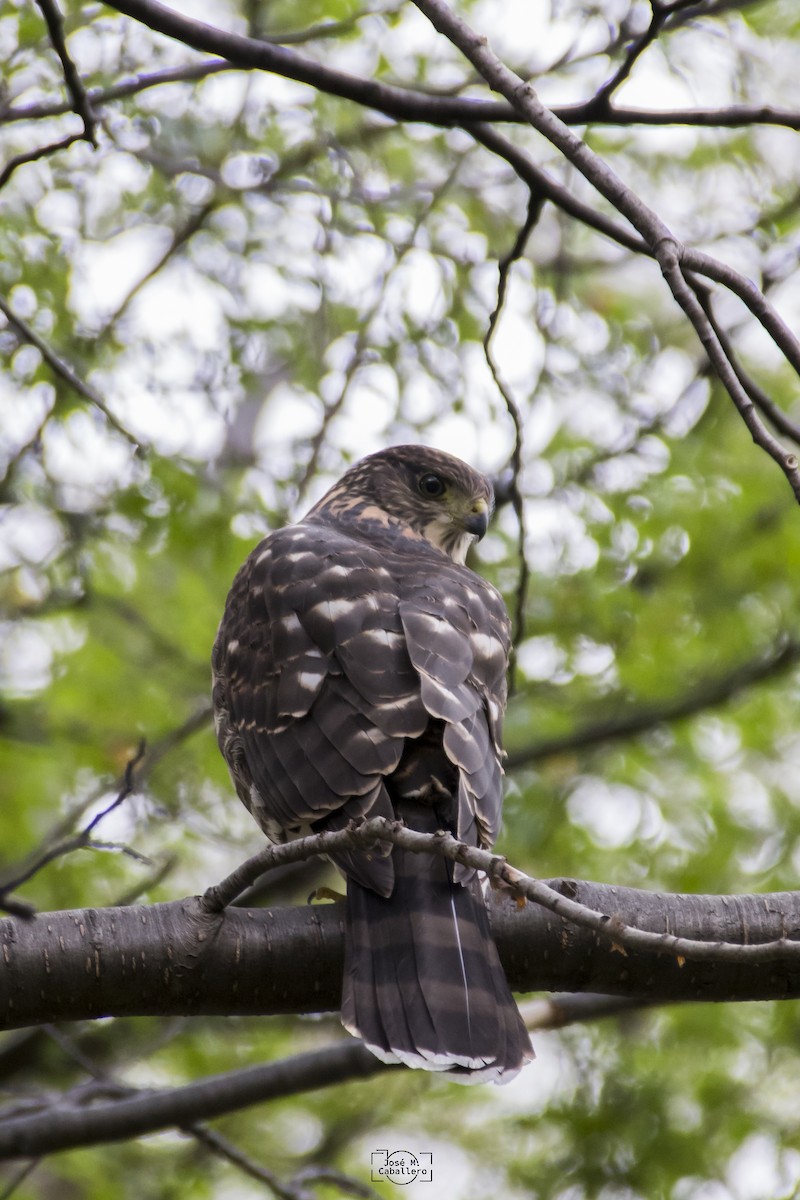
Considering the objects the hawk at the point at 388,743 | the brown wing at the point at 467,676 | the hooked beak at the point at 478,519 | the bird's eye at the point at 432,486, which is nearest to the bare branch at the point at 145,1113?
the hawk at the point at 388,743

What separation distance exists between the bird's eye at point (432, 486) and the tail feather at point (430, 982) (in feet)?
7.02

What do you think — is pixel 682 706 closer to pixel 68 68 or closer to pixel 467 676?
pixel 467 676

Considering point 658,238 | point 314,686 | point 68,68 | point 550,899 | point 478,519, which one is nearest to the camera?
point 550,899

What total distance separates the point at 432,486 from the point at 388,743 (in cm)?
187

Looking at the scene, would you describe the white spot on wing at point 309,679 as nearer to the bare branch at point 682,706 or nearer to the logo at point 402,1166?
the logo at point 402,1166

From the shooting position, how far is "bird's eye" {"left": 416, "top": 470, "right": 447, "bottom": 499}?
4832mm

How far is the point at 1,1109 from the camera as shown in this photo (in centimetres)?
417

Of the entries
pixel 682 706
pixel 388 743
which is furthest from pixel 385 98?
pixel 682 706

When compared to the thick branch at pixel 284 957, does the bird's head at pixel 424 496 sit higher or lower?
higher

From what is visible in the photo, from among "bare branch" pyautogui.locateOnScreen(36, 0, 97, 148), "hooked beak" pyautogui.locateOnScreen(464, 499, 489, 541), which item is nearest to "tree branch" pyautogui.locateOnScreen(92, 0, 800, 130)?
"bare branch" pyautogui.locateOnScreen(36, 0, 97, 148)

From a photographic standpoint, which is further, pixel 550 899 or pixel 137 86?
pixel 137 86

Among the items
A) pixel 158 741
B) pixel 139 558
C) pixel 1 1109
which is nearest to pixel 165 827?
pixel 158 741

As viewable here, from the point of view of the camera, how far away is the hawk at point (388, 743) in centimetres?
270

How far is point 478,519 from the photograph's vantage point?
183 inches
